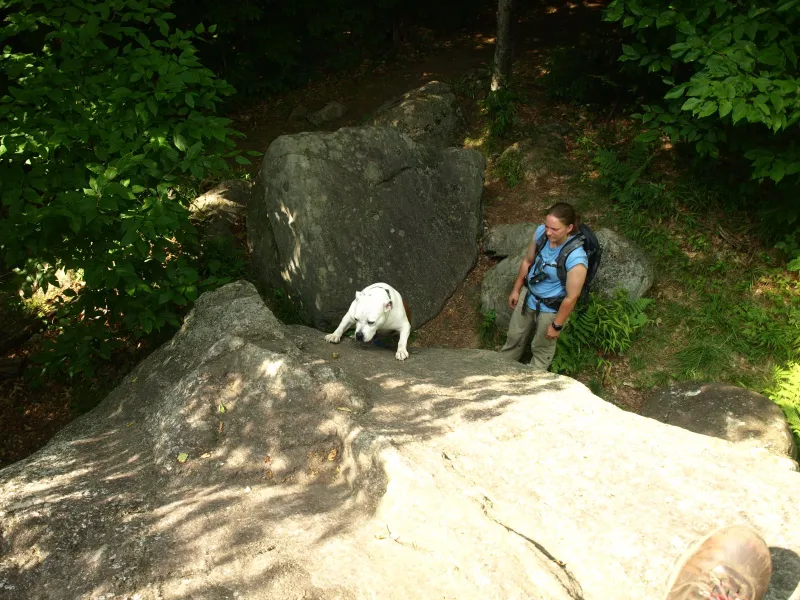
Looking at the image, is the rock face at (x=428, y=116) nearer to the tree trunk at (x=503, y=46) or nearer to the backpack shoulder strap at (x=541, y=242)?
the tree trunk at (x=503, y=46)

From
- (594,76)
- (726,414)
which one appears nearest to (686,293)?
(726,414)

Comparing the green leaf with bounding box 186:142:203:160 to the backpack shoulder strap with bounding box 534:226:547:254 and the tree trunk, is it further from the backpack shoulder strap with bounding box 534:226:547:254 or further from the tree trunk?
the tree trunk

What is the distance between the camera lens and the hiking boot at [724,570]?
3299mm

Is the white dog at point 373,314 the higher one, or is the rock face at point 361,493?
the white dog at point 373,314

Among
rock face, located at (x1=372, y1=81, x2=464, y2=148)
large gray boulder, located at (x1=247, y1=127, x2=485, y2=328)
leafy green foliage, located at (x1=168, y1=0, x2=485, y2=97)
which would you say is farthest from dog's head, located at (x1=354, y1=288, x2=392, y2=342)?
leafy green foliage, located at (x1=168, y1=0, x2=485, y2=97)

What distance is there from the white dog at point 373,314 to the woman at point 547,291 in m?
1.46

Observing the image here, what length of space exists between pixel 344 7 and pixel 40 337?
8.71 meters

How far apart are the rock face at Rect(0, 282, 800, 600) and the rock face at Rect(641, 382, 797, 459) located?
2.17m

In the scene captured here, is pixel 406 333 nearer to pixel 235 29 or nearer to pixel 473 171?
pixel 473 171

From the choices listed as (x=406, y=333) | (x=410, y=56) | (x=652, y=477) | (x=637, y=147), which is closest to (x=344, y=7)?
(x=410, y=56)

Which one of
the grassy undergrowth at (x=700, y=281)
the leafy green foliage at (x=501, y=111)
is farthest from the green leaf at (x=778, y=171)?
the leafy green foliage at (x=501, y=111)

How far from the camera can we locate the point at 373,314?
6.25m

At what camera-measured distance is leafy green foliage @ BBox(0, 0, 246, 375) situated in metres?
4.95

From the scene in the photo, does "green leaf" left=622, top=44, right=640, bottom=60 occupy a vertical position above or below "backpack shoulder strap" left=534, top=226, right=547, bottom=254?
above
